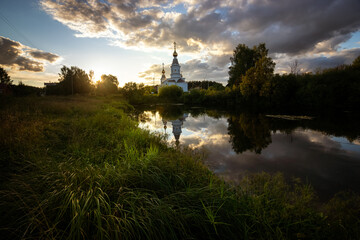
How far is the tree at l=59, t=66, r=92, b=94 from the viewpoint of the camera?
38.3 meters

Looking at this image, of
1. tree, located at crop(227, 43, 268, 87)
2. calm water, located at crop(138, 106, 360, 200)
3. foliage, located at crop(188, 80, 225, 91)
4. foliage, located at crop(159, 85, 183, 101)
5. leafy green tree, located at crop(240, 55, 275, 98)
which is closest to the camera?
calm water, located at crop(138, 106, 360, 200)

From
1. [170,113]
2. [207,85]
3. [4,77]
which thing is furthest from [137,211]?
[207,85]

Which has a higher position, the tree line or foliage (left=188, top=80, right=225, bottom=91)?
foliage (left=188, top=80, right=225, bottom=91)

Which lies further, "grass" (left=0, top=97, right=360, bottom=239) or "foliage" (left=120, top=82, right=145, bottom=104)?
"foliage" (left=120, top=82, right=145, bottom=104)

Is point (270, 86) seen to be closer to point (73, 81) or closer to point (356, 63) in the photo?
point (356, 63)

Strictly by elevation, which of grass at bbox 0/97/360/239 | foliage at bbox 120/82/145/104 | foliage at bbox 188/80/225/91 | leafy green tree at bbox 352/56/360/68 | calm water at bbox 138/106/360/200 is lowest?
calm water at bbox 138/106/360/200

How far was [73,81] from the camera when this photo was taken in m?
38.6

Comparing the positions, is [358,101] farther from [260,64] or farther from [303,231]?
[303,231]

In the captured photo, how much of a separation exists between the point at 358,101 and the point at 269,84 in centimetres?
1257

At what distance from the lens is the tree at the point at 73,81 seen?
3831 centimetres

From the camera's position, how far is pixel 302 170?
5512mm

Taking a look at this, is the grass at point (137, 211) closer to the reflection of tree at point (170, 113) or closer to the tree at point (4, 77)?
the reflection of tree at point (170, 113)

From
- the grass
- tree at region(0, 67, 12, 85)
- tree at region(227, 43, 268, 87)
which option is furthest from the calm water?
tree at region(0, 67, 12, 85)

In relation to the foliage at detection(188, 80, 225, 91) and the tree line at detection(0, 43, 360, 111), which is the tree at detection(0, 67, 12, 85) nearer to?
the tree line at detection(0, 43, 360, 111)
